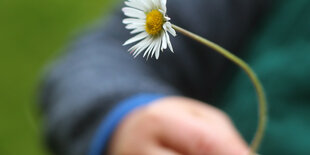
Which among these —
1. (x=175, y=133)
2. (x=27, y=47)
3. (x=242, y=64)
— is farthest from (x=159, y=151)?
(x=27, y=47)

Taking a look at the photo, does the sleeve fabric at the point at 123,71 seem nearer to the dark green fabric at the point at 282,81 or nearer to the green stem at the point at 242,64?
the dark green fabric at the point at 282,81

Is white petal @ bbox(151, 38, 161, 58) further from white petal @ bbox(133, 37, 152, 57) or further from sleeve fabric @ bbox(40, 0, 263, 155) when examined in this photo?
sleeve fabric @ bbox(40, 0, 263, 155)

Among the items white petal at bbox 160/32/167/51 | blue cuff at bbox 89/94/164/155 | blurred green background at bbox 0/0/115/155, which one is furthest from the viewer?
blurred green background at bbox 0/0/115/155

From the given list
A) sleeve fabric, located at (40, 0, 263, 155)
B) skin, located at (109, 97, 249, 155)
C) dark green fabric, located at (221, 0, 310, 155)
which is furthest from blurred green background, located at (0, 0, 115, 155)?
skin, located at (109, 97, 249, 155)

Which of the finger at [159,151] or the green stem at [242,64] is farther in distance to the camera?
the finger at [159,151]

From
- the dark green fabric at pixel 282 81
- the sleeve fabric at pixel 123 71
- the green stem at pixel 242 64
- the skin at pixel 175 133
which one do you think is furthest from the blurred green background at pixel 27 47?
the green stem at pixel 242 64

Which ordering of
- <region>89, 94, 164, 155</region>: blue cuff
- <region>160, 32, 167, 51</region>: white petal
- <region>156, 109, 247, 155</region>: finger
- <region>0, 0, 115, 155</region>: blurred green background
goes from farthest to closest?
<region>0, 0, 115, 155</region>: blurred green background
<region>89, 94, 164, 155</region>: blue cuff
<region>156, 109, 247, 155</region>: finger
<region>160, 32, 167, 51</region>: white petal

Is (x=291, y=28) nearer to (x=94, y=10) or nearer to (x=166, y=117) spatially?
(x=166, y=117)

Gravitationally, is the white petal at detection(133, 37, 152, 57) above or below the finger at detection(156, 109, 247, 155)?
below

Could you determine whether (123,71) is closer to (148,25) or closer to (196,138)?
(196,138)
